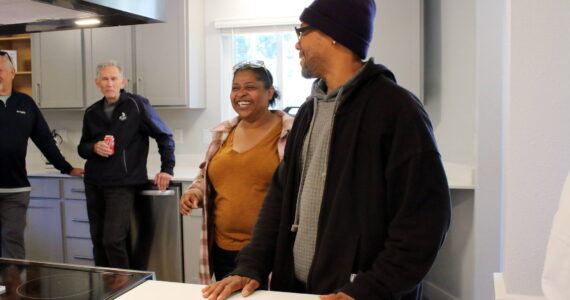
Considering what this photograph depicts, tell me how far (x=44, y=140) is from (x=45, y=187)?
51 centimetres

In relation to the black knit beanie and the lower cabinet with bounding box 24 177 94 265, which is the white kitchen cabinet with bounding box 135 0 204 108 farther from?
the black knit beanie

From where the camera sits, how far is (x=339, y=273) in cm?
118

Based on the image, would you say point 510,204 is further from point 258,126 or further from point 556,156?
point 258,126

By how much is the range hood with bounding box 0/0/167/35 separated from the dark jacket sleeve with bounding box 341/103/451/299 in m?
0.75

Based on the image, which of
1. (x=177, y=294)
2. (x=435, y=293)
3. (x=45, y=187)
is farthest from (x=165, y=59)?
(x=177, y=294)

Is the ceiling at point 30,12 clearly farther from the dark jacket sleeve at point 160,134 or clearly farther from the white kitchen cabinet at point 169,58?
the white kitchen cabinet at point 169,58

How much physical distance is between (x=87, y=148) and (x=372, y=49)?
6.03ft

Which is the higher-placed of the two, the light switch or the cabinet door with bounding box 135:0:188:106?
the cabinet door with bounding box 135:0:188:106

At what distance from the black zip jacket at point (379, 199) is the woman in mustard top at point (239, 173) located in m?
0.60

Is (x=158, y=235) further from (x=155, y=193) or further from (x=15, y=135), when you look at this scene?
(x=15, y=135)

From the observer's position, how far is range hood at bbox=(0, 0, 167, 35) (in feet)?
3.89

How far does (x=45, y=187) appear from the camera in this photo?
132 inches

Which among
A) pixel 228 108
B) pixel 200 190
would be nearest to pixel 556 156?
pixel 200 190

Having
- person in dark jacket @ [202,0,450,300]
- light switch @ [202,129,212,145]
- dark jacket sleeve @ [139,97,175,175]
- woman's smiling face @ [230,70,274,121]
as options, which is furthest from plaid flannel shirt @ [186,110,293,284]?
light switch @ [202,129,212,145]
